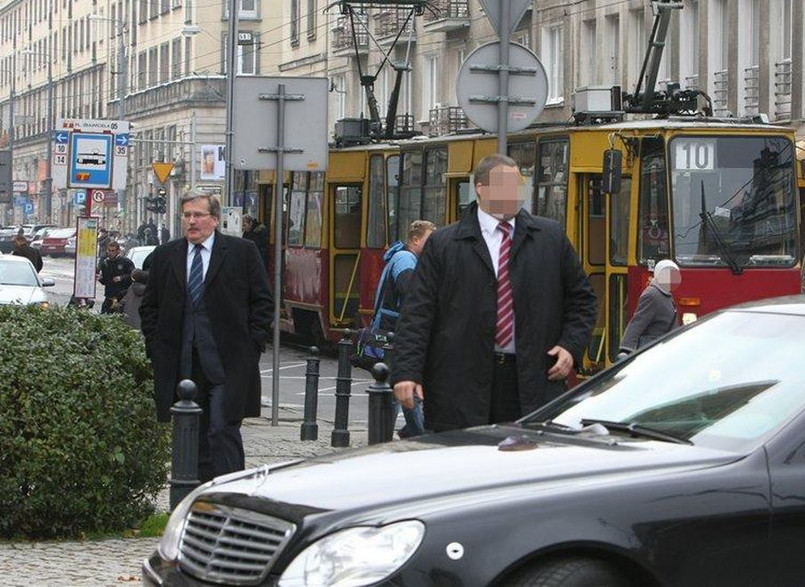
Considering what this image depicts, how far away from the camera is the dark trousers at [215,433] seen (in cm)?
1082

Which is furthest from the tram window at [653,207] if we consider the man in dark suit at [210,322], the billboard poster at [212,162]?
the billboard poster at [212,162]

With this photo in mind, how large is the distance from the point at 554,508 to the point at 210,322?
16.4 feet

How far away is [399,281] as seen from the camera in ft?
51.1

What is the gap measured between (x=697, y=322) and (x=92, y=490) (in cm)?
415

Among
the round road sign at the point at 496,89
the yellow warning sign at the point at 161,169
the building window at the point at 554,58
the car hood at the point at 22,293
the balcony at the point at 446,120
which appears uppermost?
the building window at the point at 554,58

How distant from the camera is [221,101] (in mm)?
89062

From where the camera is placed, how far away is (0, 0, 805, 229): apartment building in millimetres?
40062

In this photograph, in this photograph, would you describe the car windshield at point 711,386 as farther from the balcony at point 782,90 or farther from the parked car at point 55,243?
the parked car at point 55,243

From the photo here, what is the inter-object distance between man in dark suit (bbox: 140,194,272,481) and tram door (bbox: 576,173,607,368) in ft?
34.4

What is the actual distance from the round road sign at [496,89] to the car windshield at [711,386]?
5680mm

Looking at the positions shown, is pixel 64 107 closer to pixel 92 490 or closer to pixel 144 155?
pixel 144 155

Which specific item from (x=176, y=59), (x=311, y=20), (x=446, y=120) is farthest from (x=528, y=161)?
(x=176, y=59)

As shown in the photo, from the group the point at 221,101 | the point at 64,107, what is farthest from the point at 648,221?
the point at 64,107

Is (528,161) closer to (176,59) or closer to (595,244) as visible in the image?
(595,244)
